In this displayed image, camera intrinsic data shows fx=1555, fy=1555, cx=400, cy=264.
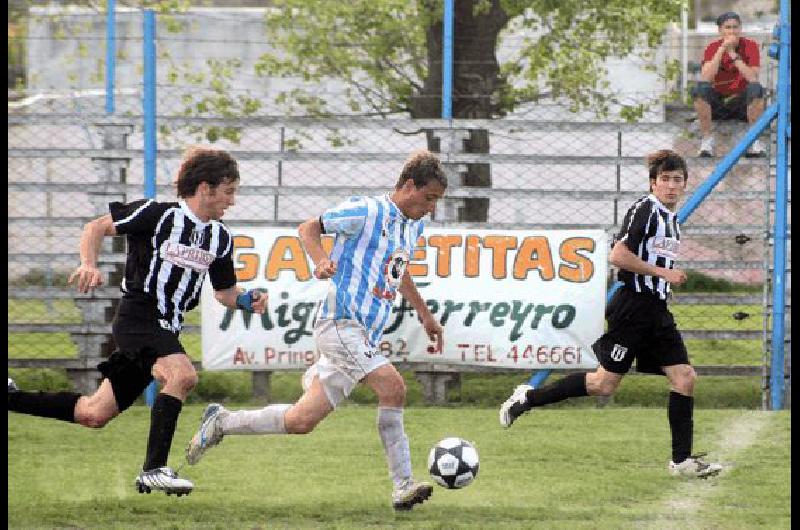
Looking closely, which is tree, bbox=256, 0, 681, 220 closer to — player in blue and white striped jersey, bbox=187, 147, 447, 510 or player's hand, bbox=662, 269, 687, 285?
player's hand, bbox=662, 269, 687, 285

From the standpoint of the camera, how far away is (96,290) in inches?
462

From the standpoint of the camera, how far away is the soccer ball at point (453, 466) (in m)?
7.21

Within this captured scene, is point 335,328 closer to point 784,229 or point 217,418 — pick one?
point 217,418

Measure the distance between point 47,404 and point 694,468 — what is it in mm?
3252

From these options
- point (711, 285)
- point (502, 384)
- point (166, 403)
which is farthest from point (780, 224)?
point (166, 403)

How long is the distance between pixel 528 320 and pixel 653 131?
5.53ft

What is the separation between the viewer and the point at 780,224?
11.1 m

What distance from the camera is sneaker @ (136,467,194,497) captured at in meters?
6.93

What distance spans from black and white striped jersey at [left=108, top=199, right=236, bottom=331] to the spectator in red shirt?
5750mm

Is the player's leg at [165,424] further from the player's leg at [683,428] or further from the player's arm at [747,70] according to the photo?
the player's arm at [747,70]

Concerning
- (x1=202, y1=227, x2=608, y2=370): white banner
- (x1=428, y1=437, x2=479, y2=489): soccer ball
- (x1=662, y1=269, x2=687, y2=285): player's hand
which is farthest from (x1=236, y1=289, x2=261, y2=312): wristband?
(x1=202, y1=227, x2=608, y2=370): white banner

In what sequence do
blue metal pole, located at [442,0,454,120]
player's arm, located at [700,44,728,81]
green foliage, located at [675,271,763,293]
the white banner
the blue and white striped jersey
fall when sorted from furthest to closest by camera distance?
green foliage, located at [675,271,763,293] < player's arm, located at [700,44,728,81] < blue metal pole, located at [442,0,454,120] < the white banner < the blue and white striped jersey

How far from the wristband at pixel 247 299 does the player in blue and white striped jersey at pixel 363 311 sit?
323 mm

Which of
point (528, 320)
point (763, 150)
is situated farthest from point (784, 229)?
point (528, 320)
